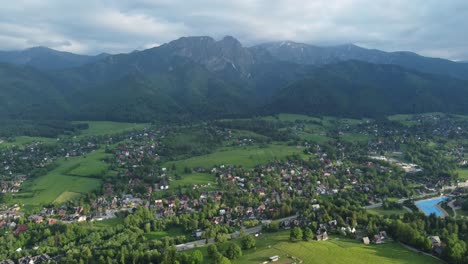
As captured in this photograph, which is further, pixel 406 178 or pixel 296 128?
pixel 296 128

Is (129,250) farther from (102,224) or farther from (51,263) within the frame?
(102,224)

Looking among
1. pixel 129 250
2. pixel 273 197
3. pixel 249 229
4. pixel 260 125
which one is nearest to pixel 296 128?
pixel 260 125

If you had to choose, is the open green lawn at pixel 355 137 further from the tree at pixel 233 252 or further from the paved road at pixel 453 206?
the tree at pixel 233 252

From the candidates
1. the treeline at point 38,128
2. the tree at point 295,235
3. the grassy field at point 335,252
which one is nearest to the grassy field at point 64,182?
the grassy field at point 335,252

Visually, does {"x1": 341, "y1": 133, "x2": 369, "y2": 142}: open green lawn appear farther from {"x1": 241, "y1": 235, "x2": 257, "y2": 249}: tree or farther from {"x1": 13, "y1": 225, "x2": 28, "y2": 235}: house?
{"x1": 13, "y1": 225, "x2": 28, "y2": 235}: house

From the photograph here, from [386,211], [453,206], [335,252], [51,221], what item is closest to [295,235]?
[335,252]

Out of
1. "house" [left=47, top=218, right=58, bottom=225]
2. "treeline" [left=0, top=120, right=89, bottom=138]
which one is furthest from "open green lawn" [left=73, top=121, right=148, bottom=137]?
"house" [left=47, top=218, right=58, bottom=225]

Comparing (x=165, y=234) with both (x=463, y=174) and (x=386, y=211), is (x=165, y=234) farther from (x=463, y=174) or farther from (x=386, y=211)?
(x=463, y=174)
